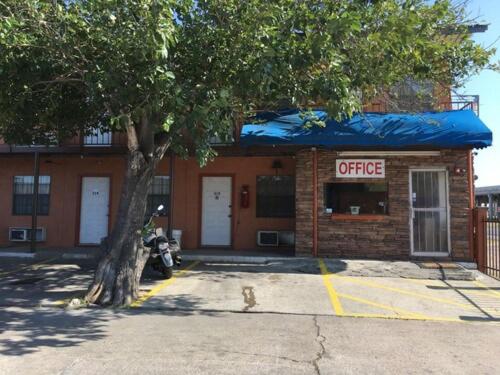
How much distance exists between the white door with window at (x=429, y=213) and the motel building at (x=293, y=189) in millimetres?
27

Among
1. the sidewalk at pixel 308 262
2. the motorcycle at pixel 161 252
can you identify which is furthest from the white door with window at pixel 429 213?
the motorcycle at pixel 161 252

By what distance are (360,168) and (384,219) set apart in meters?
1.52

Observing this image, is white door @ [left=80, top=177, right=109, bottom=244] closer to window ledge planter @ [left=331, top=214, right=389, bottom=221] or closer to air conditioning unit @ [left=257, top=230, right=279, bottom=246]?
air conditioning unit @ [left=257, top=230, right=279, bottom=246]

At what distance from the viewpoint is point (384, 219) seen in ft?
43.5

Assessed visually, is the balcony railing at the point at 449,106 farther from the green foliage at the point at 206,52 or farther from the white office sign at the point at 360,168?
the green foliage at the point at 206,52

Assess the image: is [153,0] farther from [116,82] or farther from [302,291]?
[302,291]

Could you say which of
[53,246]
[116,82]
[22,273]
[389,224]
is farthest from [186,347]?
[53,246]

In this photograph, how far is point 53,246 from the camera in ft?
52.6

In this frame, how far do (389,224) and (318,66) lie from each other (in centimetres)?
628

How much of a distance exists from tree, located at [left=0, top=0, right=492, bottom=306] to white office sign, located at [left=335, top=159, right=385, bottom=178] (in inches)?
156

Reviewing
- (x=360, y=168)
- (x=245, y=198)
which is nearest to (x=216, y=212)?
(x=245, y=198)

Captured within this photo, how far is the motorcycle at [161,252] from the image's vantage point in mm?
10562

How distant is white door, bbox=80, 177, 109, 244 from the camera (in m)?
16.1

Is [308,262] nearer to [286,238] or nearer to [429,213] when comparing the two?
[286,238]
